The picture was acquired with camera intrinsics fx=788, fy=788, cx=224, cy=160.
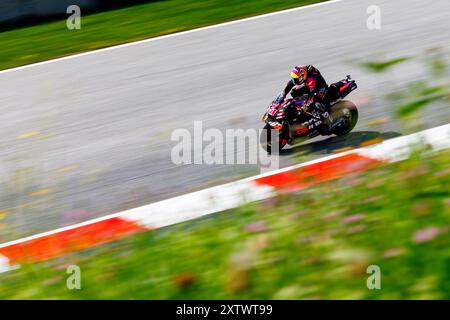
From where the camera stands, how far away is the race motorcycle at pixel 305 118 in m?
7.48

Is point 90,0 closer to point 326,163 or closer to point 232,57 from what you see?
point 232,57

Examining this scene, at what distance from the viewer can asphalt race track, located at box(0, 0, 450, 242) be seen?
733 cm

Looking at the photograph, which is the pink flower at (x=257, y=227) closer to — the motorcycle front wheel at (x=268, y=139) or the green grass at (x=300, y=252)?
the green grass at (x=300, y=252)

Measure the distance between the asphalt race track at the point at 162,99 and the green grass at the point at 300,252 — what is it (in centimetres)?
254

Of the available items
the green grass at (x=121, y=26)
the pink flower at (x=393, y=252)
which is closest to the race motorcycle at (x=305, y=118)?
the pink flower at (x=393, y=252)

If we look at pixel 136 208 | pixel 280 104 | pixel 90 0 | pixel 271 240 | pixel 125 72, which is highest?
pixel 90 0

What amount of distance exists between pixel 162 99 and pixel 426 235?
22.2ft

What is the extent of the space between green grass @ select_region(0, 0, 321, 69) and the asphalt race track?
18.8 inches

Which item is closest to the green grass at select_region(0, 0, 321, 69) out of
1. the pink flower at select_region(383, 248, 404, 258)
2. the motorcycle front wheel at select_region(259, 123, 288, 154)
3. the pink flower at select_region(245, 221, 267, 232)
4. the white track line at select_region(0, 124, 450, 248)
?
the motorcycle front wheel at select_region(259, 123, 288, 154)

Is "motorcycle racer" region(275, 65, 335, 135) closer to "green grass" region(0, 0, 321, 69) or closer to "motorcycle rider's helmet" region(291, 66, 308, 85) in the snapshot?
"motorcycle rider's helmet" region(291, 66, 308, 85)

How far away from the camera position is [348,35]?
11078 millimetres

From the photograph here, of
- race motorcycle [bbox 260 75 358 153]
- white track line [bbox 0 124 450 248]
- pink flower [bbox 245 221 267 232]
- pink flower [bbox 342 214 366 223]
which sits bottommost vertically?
pink flower [bbox 342 214 366 223]
